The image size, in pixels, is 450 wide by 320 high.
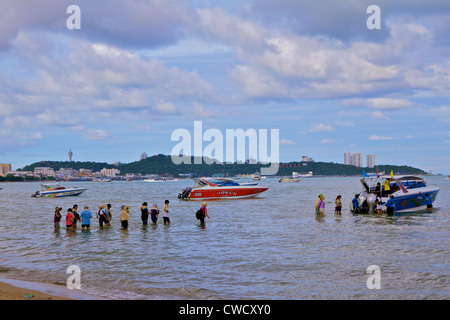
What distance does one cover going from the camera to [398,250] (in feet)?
59.1

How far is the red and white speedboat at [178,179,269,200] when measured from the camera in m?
52.5

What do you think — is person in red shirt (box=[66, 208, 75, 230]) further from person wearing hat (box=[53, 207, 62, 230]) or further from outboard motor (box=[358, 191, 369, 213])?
Answer: outboard motor (box=[358, 191, 369, 213])

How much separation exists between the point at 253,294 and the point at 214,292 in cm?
114

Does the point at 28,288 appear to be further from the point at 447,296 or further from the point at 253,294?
the point at 447,296

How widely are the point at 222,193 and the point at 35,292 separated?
41.4m

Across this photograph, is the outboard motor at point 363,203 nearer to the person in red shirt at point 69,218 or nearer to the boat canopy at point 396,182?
the boat canopy at point 396,182

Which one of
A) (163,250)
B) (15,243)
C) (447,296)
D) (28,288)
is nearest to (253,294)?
(447,296)

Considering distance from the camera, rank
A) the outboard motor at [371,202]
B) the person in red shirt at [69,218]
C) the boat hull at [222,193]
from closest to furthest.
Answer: the person in red shirt at [69,218]
the outboard motor at [371,202]
the boat hull at [222,193]

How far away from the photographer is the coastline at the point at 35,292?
10.8 meters

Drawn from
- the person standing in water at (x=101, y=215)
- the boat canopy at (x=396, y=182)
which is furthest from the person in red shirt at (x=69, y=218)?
the boat canopy at (x=396, y=182)

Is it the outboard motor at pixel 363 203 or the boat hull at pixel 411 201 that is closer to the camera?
the outboard motor at pixel 363 203

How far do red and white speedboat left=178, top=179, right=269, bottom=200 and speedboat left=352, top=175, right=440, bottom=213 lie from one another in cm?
2109

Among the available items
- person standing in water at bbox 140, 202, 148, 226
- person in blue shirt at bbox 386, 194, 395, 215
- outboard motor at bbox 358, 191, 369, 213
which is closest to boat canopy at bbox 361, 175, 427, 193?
outboard motor at bbox 358, 191, 369, 213

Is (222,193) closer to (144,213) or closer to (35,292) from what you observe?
(144,213)
